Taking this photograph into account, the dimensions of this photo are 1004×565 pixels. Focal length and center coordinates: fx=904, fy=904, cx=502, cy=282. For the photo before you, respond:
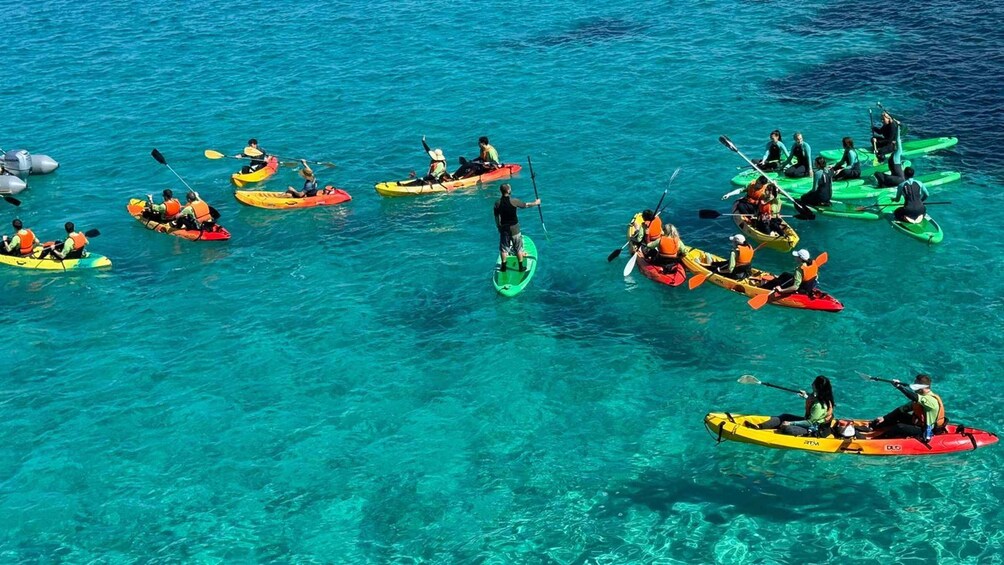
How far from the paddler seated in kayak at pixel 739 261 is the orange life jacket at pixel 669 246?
1.52 meters

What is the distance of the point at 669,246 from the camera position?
28875 millimetres

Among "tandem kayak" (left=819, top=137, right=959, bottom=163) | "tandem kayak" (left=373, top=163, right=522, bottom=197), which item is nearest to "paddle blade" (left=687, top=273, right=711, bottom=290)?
"tandem kayak" (left=819, top=137, right=959, bottom=163)

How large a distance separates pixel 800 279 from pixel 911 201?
→ 21.7 ft

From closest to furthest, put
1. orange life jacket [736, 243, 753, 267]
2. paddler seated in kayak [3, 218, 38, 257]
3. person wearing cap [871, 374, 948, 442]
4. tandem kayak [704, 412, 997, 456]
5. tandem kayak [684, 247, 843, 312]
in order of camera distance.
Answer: person wearing cap [871, 374, 948, 442]
tandem kayak [704, 412, 997, 456]
tandem kayak [684, 247, 843, 312]
orange life jacket [736, 243, 753, 267]
paddler seated in kayak [3, 218, 38, 257]

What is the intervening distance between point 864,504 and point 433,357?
40.9 feet

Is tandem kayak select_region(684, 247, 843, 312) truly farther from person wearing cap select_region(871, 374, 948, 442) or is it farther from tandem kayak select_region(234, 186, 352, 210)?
tandem kayak select_region(234, 186, 352, 210)

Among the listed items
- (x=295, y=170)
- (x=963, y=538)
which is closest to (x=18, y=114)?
(x=295, y=170)

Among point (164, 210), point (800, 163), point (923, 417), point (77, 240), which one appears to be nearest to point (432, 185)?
point (164, 210)

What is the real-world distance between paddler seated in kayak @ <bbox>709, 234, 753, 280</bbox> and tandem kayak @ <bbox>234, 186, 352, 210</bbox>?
52.9 ft

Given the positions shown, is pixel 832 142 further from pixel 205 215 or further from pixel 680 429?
pixel 205 215

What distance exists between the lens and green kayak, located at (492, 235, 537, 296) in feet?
95.8

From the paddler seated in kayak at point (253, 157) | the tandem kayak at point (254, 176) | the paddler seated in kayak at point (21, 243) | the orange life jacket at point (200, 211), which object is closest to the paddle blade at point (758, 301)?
the orange life jacket at point (200, 211)

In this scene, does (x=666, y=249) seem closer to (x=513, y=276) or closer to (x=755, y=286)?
(x=755, y=286)

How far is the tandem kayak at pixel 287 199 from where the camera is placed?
120 feet
